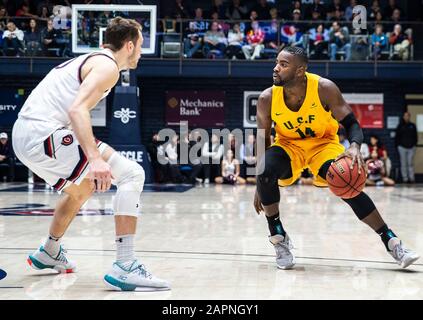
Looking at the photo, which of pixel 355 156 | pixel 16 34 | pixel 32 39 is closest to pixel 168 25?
pixel 32 39

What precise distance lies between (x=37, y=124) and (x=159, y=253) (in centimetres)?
190

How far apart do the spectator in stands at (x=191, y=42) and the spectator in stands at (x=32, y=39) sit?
355 centimetres

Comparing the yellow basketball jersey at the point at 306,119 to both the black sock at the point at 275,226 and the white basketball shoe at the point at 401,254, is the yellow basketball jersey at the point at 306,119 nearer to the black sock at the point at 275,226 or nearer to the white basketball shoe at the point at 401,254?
the black sock at the point at 275,226

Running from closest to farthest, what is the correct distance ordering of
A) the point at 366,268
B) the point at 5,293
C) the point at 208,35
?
the point at 5,293
the point at 366,268
the point at 208,35

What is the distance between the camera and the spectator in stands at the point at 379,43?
17.5 m

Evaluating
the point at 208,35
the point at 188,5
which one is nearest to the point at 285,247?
the point at 208,35

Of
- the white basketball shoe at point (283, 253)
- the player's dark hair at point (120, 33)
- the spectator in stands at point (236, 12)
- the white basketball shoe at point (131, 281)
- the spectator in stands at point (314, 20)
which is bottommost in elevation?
the white basketball shoe at point (283, 253)

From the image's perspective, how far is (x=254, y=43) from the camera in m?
17.9

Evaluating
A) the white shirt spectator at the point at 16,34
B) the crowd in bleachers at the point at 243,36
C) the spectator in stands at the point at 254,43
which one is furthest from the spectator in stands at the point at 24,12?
the spectator in stands at the point at 254,43

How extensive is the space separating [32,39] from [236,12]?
5.36 m

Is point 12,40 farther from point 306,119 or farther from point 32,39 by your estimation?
point 306,119
